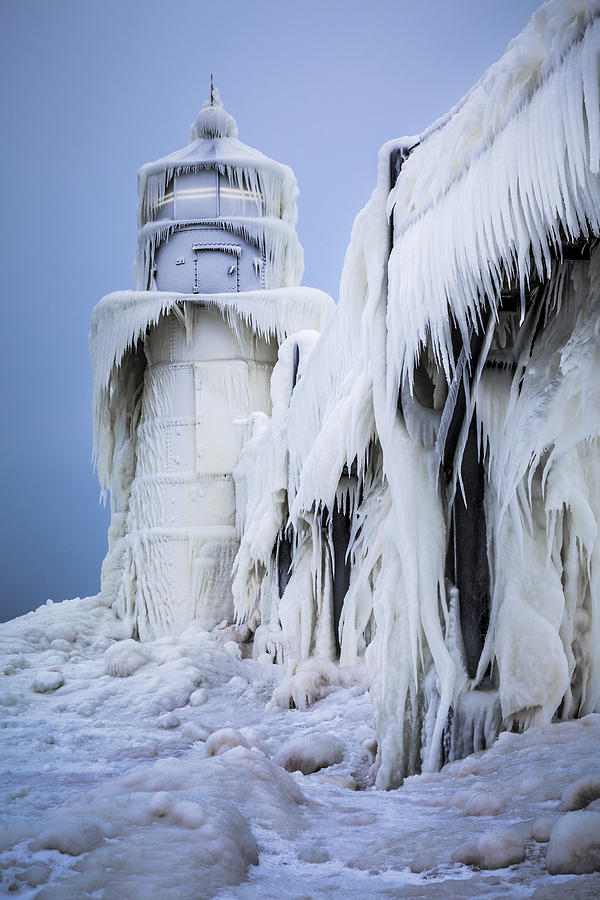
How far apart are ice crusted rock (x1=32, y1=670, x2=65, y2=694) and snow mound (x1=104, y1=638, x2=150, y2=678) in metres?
0.51

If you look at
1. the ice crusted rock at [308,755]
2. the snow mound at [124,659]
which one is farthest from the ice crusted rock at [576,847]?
the snow mound at [124,659]

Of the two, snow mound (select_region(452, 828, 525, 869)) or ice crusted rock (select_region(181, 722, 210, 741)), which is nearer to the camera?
snow mound (select_region(452, 828, 525, 869))

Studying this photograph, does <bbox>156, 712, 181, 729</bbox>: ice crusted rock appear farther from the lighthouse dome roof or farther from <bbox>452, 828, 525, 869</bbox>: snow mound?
the lighthouse dome roof

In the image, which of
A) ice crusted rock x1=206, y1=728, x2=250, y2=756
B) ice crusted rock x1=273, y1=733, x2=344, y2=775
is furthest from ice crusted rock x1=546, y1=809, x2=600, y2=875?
ice crusted rock x1=273, y1=733, x2=344, y2=775

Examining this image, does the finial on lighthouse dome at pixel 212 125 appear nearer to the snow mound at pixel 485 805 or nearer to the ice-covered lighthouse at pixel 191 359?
the ice-covered lighthouse at pixel 191 359

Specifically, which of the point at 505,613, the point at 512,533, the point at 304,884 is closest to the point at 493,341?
the point at 512,533

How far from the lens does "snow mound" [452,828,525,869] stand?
1638mm

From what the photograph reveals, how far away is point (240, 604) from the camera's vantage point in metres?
7.59

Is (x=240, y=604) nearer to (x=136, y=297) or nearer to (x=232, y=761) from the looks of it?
(x=136, y=297)

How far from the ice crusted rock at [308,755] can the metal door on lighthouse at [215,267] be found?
6948 mm

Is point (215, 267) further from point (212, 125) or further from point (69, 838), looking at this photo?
point (69, 838)

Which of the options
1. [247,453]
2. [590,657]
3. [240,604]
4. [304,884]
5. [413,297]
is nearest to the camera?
[304,884]

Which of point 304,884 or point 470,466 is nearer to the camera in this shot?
point 304,884

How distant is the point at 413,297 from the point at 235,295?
642 centimetres
